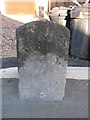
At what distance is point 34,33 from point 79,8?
3211mm

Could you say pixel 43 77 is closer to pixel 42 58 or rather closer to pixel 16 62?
pixel 42 58

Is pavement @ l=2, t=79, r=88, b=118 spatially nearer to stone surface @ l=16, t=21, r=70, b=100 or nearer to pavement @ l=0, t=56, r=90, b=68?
stone surface @ l=16, t=21, r=70, b=100

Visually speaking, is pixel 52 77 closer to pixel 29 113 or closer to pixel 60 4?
pixel 29 113

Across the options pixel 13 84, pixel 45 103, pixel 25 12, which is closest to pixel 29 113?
pixel 45 103

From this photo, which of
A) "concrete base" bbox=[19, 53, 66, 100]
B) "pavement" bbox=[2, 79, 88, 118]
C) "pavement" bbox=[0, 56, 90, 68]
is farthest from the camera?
"pavement" bbox=[0, 56, 90, 68]

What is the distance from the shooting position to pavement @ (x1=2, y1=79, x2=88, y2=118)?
4543 millimetres

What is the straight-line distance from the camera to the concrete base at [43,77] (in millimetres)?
4883

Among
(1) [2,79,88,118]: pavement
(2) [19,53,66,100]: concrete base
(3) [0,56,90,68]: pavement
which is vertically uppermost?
(2) [19,53,66,100]: concrete base

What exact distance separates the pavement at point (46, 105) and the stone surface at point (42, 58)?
166 millimetres

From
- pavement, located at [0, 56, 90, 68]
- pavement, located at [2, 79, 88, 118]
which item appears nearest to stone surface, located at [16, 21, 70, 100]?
pavement, located at [2, 79, 88, 118]

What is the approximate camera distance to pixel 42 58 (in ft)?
16.0

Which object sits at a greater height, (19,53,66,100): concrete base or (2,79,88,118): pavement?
(19,53,66,100): concrete base

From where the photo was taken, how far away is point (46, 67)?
491 centimetres

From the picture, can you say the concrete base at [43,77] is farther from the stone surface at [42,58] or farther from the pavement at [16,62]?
the pavement at [16,62]
